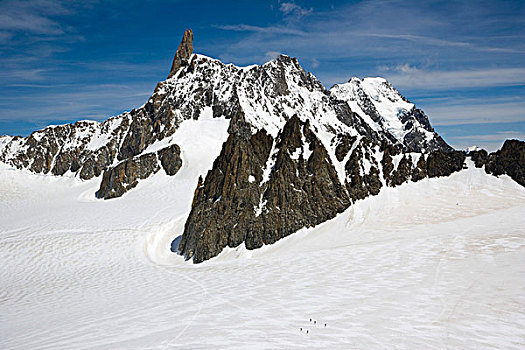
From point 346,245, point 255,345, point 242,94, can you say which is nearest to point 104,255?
point 346,245

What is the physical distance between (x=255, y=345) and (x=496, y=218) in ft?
95.2

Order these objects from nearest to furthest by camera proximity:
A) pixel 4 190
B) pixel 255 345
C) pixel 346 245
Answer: pixel 255 345 → pixel 346 245 → pixel 4 190

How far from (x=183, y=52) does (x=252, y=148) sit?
2978 inches

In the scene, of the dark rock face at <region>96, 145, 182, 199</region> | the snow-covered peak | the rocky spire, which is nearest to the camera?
the dark rock face at <region>96, 145, 182, 199</region>

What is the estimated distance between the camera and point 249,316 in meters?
12.2

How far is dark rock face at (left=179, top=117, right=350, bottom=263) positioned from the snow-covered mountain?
0.36ft

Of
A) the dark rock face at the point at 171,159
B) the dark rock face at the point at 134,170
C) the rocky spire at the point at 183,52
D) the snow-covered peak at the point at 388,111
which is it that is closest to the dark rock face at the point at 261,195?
the dark rock face at the point at 134,170

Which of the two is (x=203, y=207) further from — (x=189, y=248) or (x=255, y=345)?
(x=255, y=345)

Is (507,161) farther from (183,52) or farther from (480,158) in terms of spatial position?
(183,52)

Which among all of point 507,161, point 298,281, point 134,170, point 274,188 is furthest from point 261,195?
point 134,170

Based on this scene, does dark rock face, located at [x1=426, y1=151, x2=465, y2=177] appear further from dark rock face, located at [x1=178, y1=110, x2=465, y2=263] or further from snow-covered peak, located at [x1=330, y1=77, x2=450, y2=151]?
snow-covered peak, located at [x1=330, y1=77, x2=450, y2=151]

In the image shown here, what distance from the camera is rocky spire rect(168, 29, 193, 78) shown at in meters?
97.0

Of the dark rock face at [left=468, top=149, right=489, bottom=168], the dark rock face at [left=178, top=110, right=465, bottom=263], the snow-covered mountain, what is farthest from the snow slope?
the snow-covered mountain

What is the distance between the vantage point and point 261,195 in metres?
32.3
